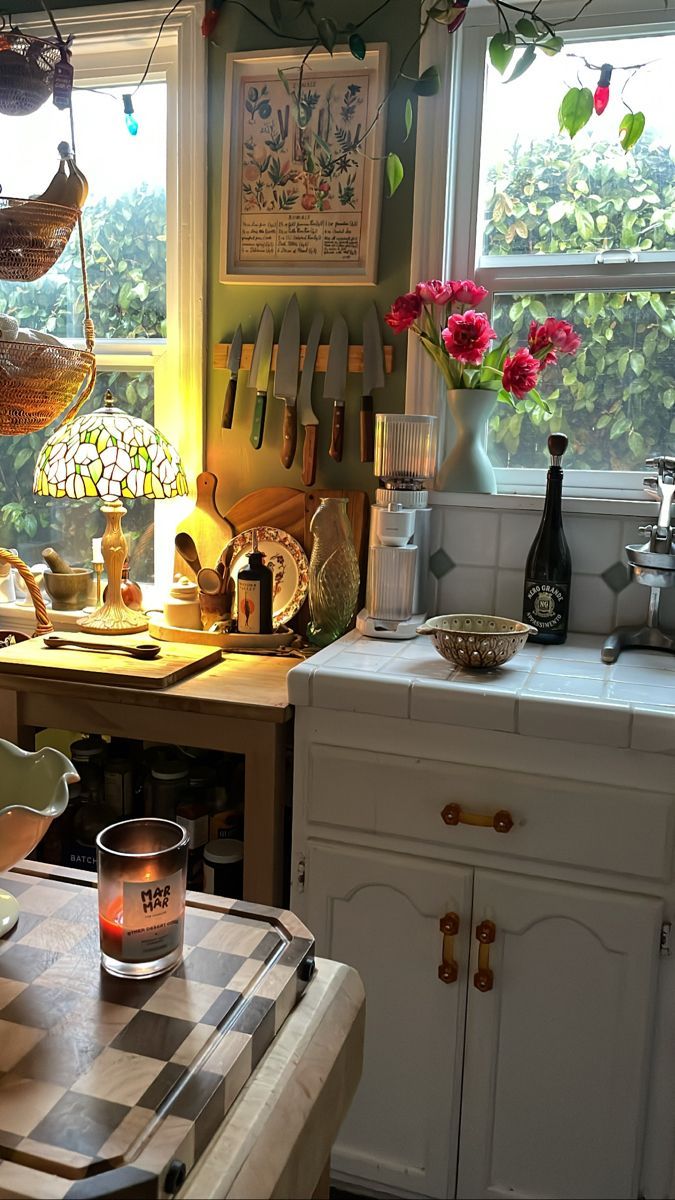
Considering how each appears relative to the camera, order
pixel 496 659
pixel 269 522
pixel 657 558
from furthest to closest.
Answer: pixel 269 522
pixel 657 558
pixel 496 659

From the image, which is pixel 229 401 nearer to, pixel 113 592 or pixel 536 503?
pixel 113 592

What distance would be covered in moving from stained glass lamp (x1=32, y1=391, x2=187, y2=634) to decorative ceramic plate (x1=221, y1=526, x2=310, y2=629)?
0.70ft

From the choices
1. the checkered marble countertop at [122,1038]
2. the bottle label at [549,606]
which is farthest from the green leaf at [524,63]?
the checkered marble countertop at [122,1038]

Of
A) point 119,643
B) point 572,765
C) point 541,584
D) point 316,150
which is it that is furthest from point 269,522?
point 572,765

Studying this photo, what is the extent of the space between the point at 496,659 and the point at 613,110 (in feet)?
3.97

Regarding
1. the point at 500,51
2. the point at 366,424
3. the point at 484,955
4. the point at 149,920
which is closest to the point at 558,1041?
the point at 484,955

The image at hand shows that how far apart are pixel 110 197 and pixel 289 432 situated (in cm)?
81

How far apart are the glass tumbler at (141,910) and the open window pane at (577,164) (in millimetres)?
1732

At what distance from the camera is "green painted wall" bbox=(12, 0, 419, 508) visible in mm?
2135

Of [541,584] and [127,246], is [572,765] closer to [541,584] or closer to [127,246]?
[541,584]

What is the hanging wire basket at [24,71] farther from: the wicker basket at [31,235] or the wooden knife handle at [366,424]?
the wooden knife handle at [366,424]

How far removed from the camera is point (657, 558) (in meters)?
1.83

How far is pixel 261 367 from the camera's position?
7.45 feet

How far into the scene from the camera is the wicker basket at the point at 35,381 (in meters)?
1.81
